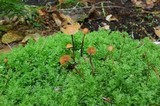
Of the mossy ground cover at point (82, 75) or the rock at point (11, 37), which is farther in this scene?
the rock at point (11, 37)

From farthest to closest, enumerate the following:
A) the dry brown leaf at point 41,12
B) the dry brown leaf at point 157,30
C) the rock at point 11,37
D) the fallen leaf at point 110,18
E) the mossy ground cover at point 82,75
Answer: the fallen leaf at point 110,18
the dry brown leaf at point 41,12
the dry brown leaf at point 157,30
the rock at point 11,37
the mossy ground cover at point 82,75

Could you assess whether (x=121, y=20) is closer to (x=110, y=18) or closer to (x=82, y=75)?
(x=110, y=18)

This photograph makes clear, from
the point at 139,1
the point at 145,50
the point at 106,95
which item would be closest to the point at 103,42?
the point at 145,50

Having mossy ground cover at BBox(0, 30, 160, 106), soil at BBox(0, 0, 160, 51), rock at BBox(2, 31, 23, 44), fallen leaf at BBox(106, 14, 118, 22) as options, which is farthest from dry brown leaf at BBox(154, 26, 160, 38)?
rock at BBox(2, 31, 23, 44)

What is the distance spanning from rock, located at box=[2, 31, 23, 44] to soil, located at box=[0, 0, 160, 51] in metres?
0.12

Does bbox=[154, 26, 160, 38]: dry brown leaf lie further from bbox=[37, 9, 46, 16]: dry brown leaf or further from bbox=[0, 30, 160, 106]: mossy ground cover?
bbox=[37, 9, 46, 16]: dry brown leaf

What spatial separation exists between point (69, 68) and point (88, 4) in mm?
1651

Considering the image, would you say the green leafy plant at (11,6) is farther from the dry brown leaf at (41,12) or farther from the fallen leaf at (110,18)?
the fallen leaf at (110,18)

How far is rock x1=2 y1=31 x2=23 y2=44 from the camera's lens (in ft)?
10.9

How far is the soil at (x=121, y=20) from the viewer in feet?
11.8

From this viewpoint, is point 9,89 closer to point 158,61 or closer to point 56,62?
point 56,62

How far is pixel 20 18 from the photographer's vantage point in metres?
3.65

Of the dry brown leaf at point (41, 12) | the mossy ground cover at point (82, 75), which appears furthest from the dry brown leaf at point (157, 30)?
the dry brown leaf at point (41, 12)

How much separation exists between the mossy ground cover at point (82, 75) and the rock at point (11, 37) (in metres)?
0.53
